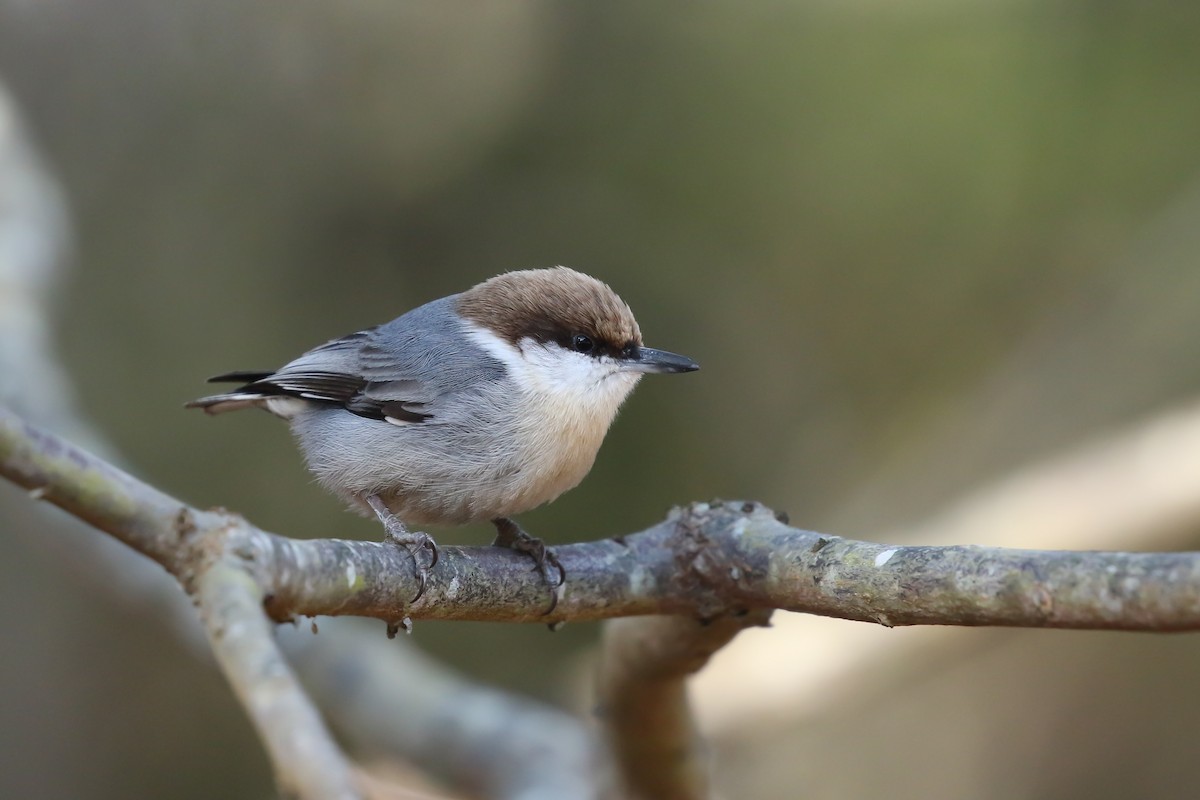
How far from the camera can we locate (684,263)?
267 inches

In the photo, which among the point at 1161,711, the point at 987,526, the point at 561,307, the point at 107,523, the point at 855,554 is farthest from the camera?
the point at 1161,711

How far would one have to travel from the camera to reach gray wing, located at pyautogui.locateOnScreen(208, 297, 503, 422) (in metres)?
3.21

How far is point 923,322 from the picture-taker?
22.7 feet

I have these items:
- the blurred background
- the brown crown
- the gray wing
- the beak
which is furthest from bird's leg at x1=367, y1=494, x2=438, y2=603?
the blurred background

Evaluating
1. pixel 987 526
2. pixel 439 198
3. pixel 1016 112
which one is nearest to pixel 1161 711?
pixel 987 526

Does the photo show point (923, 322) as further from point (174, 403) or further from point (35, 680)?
point (35, 680)

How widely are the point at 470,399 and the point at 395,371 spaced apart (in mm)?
316

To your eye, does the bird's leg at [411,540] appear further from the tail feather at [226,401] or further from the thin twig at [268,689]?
the thin twig at [268,689]

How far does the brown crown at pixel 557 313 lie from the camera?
3.31 metres

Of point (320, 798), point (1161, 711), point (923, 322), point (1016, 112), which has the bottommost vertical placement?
point (320, 798)

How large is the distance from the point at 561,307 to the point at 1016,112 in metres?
4.28

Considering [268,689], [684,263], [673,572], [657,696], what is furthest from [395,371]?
[684,263]

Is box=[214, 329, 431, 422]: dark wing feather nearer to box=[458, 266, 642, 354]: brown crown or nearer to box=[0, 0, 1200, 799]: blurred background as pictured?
box=[458, 266, 642, 354]: brown crown

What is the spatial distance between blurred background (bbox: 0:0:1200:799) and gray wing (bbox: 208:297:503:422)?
3079 mm
